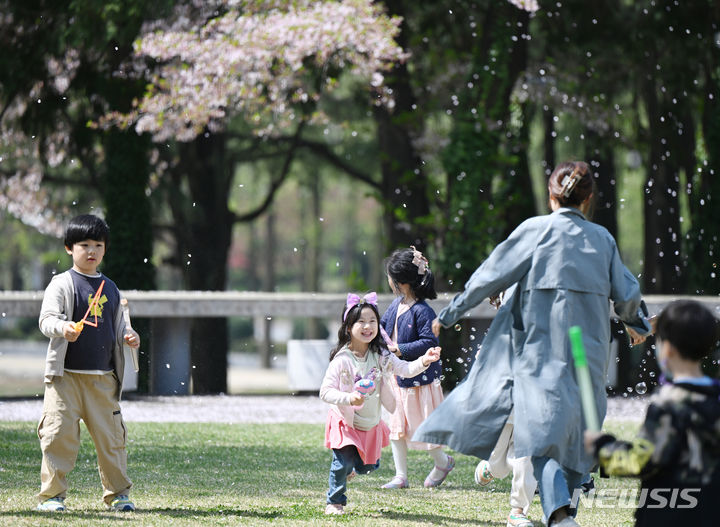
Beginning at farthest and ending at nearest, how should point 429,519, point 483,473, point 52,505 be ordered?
point 483,473, point 429,519, point 52,505

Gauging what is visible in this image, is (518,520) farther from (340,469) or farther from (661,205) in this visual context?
(661,205)

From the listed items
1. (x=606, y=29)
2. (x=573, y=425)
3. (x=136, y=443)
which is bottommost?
(x=136, y=443)

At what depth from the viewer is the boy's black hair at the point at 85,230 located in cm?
552

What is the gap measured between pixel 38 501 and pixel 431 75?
12.0 meters

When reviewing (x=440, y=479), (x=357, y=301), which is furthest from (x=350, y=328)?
(x=440, y=479)

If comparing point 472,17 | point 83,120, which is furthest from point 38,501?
point 472,17

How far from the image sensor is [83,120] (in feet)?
52.0

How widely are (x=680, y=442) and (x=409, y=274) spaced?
3344 millimetres

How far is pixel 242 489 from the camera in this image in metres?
6.46

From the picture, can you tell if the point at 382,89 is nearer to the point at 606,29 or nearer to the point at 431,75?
the point at 431,75

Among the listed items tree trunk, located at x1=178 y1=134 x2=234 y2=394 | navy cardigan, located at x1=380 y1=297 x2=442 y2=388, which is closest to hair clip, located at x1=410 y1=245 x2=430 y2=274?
navy cardigan, located at x1=380 y1=297 x2=442 y2=388

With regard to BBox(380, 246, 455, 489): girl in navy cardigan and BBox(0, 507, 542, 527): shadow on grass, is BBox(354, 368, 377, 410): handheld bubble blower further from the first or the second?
BBox(380, 246, 455, 489): girl in navy cardigan

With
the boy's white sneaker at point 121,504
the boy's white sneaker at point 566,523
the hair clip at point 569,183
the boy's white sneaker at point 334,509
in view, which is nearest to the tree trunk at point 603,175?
the boy's white sneaker at point 334,509

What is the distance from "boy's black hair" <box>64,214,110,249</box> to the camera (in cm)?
552
